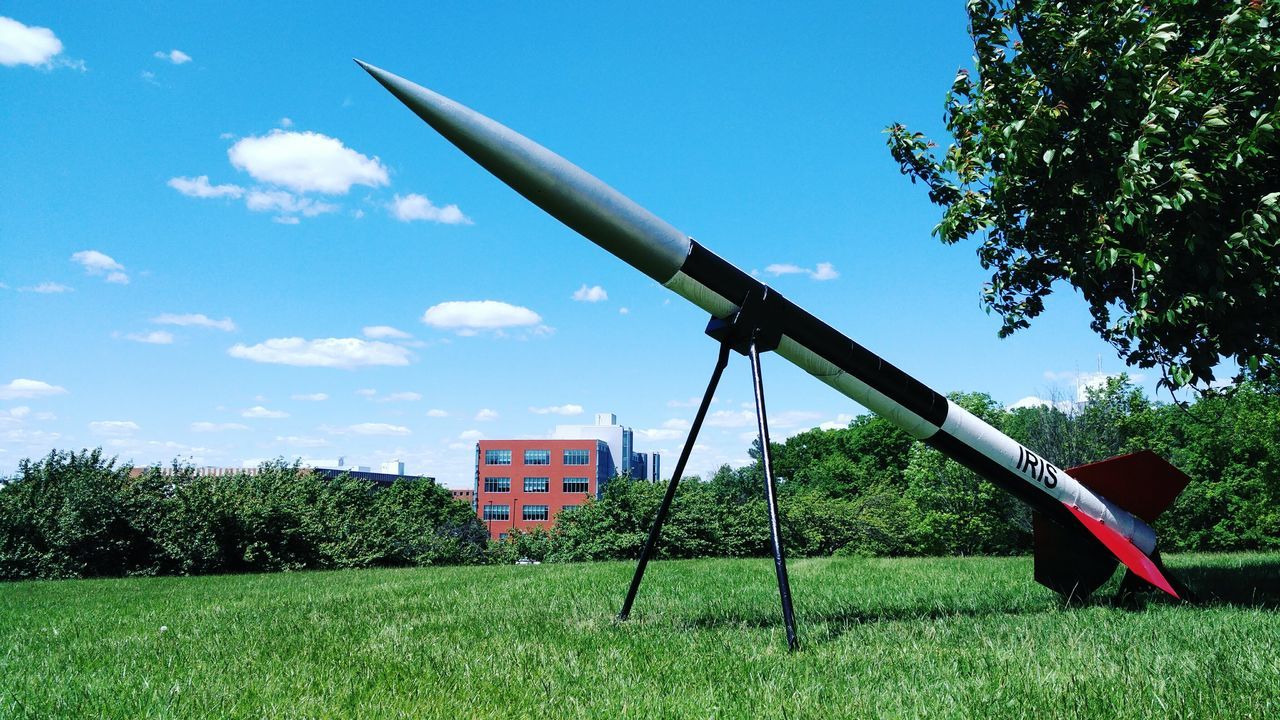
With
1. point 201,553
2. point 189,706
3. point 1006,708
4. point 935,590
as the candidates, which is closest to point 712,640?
point 1006,708

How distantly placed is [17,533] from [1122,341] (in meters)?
23.4

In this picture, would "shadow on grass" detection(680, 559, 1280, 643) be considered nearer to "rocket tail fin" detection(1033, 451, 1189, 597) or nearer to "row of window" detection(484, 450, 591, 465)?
"rocket tail fin" detection(1033, 451, 1189, 597)

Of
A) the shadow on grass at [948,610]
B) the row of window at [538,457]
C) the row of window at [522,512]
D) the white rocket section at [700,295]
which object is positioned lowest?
the row of window at [522,512]

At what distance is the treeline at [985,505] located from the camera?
22859mm

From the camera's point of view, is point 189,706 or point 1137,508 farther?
point 1137,508

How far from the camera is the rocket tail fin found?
832cm

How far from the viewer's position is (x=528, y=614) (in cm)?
744

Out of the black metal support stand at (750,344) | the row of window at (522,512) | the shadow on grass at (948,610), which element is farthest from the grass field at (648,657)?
the row of window at (522,512)

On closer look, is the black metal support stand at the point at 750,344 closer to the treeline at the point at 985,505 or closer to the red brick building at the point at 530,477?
the treeline at the point at 985,505

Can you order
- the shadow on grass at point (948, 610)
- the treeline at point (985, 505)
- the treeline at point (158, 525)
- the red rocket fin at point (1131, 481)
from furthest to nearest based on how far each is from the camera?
the treeline at point (985, 505) < the treeline at point (158, 525) < the red rocket fin at point (1131, 481) < the shadow on grass at point (948, 610)

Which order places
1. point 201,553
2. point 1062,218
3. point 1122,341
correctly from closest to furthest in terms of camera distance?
point 1062,218 < point 1122,341 < point 201,553

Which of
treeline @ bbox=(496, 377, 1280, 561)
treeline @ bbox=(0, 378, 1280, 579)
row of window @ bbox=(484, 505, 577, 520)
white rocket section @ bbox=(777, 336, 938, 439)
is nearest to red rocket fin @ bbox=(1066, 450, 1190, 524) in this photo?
white rocket section @ bbox=(777, 336, 938, 439)

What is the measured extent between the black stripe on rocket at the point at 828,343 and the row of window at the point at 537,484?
83.0 m

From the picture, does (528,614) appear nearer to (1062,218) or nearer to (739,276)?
(739,276)
